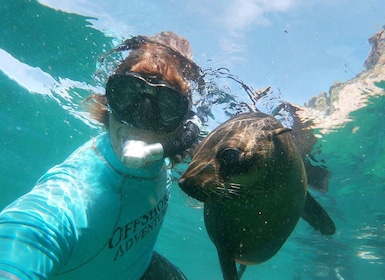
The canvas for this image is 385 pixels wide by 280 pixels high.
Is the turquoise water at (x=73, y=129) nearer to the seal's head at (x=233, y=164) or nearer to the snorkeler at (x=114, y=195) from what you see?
the snorkeler at (x=114, y=195)

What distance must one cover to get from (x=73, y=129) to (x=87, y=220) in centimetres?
1490

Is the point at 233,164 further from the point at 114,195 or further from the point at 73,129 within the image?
the point at 73,129

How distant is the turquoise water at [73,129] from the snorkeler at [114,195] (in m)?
0.59

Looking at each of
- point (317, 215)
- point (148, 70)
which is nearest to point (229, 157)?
point (148, 70)

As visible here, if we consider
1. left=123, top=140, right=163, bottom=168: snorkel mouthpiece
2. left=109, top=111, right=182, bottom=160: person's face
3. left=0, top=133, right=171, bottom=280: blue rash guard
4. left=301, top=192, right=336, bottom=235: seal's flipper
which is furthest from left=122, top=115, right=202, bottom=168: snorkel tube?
left=301, top=192, right=336, bottom=235: seal's flipper

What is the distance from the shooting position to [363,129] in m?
9.93

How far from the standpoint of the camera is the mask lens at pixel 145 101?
275cm

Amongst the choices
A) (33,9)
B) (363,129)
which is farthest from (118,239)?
(363,129)

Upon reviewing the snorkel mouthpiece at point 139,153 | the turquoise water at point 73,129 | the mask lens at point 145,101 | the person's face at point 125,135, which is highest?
the turquoise water at point 73,129

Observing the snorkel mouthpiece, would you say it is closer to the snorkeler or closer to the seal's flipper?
the snorkeler

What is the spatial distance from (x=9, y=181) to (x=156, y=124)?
31.1 m

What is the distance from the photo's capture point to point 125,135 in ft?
8.66

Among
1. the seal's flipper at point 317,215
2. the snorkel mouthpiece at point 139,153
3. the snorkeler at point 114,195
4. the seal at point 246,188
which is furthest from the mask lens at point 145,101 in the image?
the seal's flipper at point 317,215

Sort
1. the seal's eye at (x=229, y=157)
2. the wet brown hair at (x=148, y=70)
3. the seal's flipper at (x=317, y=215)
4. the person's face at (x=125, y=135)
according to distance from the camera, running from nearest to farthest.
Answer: the seal's eye at (x=229, y=157) < the person's face at (x=125, y=135) < the wet brown hair at (x=148, y=70) < the seal's flipper at (x=317, y=215)
